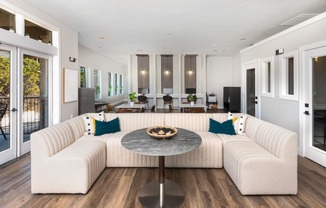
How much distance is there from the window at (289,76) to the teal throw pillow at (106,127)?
3763 mm

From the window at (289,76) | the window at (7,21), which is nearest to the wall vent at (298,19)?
the window at (289,76)

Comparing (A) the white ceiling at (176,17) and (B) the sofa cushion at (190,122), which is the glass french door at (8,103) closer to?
(A) the white ceiling at (176,17)

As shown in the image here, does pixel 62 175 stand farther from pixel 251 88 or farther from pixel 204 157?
pixel 251 88

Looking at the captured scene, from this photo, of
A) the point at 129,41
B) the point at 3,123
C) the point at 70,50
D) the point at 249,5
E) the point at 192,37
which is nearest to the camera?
the point at 3,123

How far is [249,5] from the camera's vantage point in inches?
162

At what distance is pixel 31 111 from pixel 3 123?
68 cm

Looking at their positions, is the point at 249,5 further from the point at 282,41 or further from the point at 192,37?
the point at 192,37

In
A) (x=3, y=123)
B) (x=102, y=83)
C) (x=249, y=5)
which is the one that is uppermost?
(x=249, y=5)

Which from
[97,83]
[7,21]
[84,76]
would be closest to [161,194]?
[7,21]

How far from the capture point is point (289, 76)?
473 centimetres

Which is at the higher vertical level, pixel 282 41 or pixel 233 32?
pixel 233 32

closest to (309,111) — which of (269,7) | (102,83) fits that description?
(269,7)

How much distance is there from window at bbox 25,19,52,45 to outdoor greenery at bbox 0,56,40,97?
52 centimetres

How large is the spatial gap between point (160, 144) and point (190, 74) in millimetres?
9534
